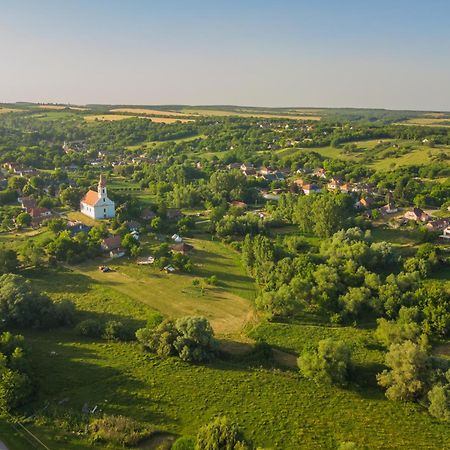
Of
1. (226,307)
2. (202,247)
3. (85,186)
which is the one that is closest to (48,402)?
(226,307)

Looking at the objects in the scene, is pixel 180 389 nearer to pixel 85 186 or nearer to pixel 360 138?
pixel 85 186

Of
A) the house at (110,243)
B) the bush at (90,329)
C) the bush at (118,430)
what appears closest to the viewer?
the bush at (118,430)

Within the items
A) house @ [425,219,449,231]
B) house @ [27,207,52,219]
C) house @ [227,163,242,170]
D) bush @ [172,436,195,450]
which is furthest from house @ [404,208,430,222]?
bush @ [172,436,195,450]

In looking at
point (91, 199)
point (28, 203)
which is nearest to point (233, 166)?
point (91, 199)

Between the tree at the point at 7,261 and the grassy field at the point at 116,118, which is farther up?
the grassy field at the point at 116,118

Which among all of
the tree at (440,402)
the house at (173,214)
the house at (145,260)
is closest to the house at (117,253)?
the house at (145,260)

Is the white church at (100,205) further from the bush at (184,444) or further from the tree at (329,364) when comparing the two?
the bush at (184,444)

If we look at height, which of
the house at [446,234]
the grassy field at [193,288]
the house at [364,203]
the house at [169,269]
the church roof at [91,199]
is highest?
the church roof at [91,199]
